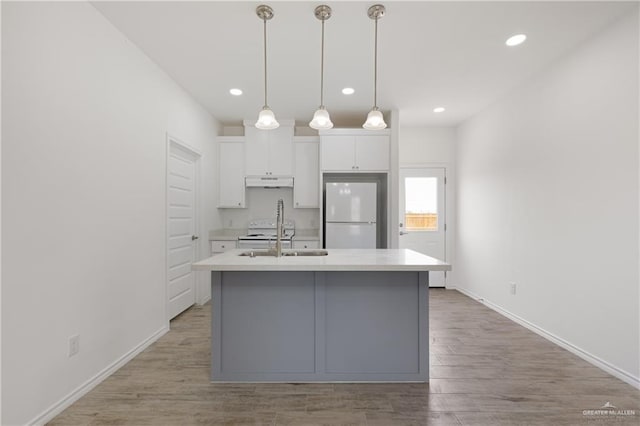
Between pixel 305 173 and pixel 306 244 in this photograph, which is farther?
pixel 305 173

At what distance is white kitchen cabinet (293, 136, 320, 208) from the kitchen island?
2.57 meters

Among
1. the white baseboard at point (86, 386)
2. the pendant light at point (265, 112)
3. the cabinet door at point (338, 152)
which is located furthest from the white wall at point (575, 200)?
the white baseboard at point (86, 386)

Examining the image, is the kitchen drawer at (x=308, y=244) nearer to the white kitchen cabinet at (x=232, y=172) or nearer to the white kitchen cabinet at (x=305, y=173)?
the white kitchen cabinet at (x=305, y=173)

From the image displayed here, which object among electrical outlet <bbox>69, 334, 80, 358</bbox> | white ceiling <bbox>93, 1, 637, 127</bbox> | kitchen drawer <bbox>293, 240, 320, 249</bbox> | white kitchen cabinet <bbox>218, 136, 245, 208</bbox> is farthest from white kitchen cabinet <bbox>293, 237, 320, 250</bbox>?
electrical outlet <bbox>69, 334, 80, 358</bbox>

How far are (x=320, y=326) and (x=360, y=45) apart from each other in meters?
2.36

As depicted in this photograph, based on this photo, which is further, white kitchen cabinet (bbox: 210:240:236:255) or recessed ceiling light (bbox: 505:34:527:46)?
white kitchen cabinet (bbox: 210:240:236:255)

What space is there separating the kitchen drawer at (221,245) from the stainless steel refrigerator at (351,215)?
1.37 m

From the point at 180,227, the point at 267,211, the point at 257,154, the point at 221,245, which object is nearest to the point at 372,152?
the point at 257,154

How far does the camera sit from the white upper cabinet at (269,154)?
4.77 metres

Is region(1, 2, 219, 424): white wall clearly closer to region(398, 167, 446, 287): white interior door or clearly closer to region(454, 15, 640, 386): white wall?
region(398, 167, 446, 287): white interior door

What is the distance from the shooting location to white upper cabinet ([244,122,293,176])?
15.6 ft

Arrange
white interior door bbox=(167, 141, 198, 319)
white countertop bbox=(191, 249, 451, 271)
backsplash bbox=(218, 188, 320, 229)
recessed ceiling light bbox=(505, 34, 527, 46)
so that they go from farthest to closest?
backsplash bbox=(218, 188, 320, 229), white interior door bbox=(167, 141, 198, 319), recessed ceiling light bbox=(505, 34, 527, 46), white countertop bbox=(191, 249, 451, 271)

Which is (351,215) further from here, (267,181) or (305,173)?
(267,181)

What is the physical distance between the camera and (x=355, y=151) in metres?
A: 4.52
